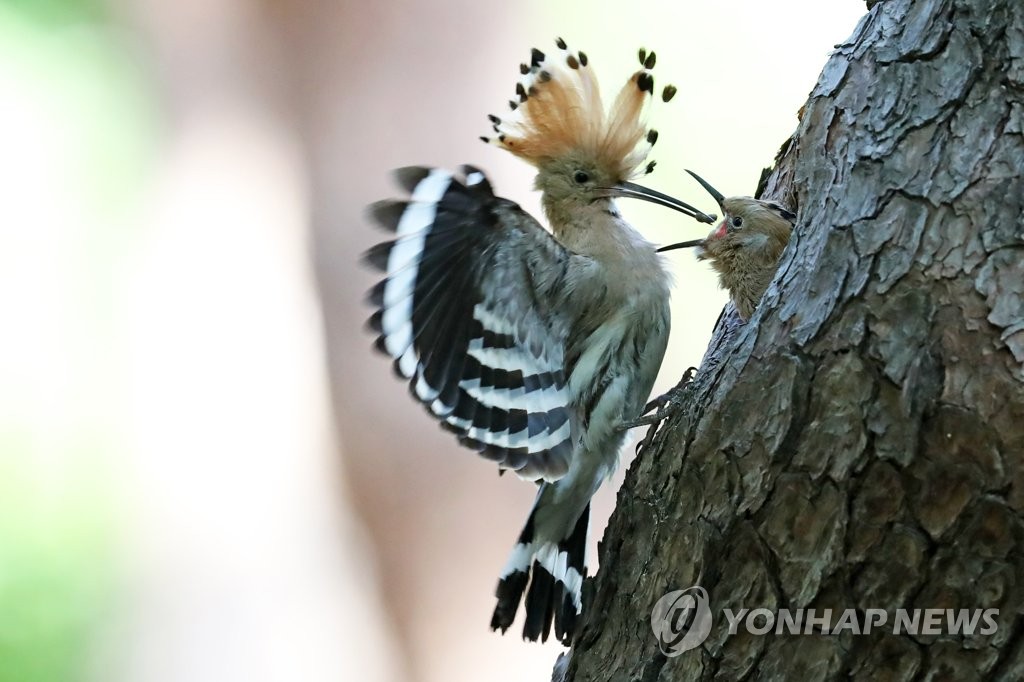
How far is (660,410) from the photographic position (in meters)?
1.78

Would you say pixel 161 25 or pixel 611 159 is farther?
pixel 161 25

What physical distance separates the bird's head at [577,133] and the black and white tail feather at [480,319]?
27cm

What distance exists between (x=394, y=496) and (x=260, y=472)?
50cm

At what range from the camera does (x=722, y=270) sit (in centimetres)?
199

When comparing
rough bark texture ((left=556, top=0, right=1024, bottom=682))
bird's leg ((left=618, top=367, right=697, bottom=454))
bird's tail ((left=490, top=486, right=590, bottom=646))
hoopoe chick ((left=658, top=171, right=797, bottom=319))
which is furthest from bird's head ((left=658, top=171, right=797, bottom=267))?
bird's tail ((left=490, top=486, right=590, bottom=646))

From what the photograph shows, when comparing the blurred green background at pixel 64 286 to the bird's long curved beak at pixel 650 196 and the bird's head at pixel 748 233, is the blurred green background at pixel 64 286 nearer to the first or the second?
the bird's long curved beak at pixel 650 196

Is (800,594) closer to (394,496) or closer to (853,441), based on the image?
(853,441)

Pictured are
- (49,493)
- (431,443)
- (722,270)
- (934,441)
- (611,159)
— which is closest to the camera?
(934,441)

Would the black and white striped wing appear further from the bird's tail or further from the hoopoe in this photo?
the bird's tail

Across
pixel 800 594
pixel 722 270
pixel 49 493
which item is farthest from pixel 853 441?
pixel 49 493

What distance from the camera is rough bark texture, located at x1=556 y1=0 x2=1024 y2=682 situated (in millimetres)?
1277

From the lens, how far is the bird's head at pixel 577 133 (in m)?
2.02

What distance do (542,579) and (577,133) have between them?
893mm

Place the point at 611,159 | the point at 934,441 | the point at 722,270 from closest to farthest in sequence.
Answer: the point at 934,441, the point at 722,270, the point at 611,159
